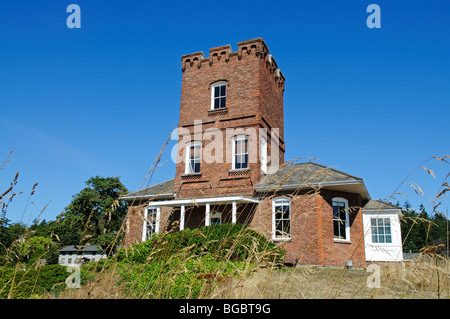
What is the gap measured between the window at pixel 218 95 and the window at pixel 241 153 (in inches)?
95.3

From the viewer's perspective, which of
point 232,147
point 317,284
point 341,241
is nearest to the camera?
point 317,284

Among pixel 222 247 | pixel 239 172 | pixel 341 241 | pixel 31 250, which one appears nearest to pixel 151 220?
pixel 222 247

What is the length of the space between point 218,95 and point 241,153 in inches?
153

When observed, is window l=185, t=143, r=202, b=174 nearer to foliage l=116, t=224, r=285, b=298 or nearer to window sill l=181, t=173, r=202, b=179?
window sill l=181, t=173, r=202, b=179

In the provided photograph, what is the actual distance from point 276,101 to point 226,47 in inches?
181

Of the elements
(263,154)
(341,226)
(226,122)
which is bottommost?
(341,226)

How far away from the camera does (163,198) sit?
19594mm

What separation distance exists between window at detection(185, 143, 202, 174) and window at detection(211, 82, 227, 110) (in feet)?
8.22

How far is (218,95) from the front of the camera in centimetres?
1909

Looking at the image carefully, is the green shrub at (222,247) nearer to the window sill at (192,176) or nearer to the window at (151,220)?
the window at (151,220)

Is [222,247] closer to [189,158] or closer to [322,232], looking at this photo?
[322,232]

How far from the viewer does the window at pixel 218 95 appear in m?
18.9
